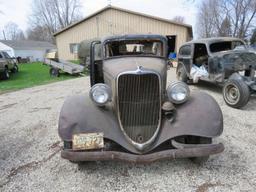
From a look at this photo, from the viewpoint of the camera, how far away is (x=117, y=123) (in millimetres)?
2736

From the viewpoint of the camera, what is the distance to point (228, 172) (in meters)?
2.80

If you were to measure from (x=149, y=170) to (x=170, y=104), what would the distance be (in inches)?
39.2

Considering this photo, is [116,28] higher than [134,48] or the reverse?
higher

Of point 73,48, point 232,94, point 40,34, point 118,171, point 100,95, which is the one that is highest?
point 40,34

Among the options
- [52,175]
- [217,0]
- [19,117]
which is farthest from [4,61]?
[217,0]

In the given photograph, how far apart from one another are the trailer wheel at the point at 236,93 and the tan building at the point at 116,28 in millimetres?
12422

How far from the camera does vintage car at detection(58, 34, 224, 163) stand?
2.48 metres

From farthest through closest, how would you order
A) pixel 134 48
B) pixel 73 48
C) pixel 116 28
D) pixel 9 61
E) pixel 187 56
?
pixel 73 48, pixel 116 28, pixel 9 61, pixel 187 56, pixel 134 48

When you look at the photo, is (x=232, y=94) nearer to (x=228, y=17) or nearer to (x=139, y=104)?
(x=139, y=104)

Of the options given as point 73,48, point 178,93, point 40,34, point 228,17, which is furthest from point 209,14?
point 40,34

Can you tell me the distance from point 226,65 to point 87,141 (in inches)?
217

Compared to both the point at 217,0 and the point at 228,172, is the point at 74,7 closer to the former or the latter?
the point at 217,0

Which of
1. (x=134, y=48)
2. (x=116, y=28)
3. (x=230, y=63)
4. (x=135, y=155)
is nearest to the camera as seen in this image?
(x=135, y=155)

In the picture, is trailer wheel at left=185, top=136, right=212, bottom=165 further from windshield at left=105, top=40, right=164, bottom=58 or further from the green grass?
the green grass
